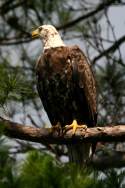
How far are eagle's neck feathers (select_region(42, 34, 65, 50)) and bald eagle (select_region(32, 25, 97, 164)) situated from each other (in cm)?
13

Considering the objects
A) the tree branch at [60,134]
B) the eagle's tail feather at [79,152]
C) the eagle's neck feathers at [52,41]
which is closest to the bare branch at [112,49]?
the eagle's neck feathers at [52,41]

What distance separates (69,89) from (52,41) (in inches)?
20.9

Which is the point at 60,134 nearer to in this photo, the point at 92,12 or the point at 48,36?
the point at 48,36

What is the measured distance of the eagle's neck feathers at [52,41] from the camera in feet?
13.5

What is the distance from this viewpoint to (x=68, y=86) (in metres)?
3.79

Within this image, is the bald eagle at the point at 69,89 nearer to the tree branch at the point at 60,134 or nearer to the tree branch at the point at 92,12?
the tree branch at the point at 60,134

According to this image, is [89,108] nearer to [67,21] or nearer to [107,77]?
[107,77]

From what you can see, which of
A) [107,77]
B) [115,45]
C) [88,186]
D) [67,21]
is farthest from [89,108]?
[88,186]

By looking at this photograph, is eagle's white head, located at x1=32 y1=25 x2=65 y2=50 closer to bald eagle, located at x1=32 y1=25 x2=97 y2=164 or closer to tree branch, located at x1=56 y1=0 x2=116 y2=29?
bald eagle, located at x1=32 y1=25 x2=97 y2=164

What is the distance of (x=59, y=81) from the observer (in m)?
3.78

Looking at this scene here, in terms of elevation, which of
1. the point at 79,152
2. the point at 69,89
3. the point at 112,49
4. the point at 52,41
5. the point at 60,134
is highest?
the point at 52,41

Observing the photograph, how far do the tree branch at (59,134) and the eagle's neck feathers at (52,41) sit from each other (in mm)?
1054

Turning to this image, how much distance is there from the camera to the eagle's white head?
4.19 m

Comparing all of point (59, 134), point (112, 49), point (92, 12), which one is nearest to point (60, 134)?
point (59, 134)
